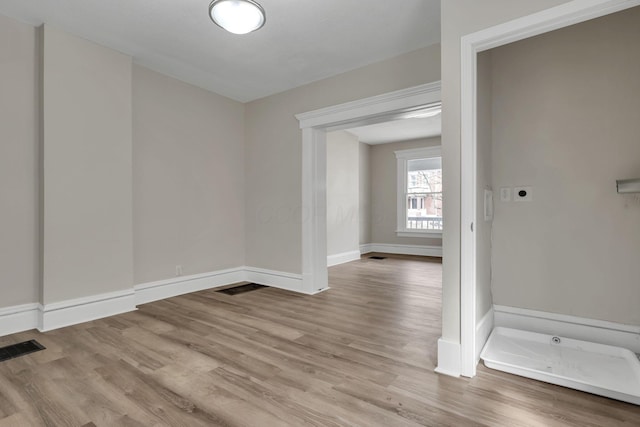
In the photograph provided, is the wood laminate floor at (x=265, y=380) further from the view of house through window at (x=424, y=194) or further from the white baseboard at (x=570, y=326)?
the view of house through window at (x=424, y=194)

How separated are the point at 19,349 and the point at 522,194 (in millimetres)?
4234

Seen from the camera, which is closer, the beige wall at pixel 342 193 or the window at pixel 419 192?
the beige wall at pixel 342 193

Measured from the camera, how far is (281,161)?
4426 millimetres

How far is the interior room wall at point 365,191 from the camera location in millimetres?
7898

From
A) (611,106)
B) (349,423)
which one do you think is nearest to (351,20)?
(611,106)

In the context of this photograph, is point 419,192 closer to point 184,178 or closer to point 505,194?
point 505,194

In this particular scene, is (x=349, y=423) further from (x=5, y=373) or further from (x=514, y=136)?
(x=514, y=136)

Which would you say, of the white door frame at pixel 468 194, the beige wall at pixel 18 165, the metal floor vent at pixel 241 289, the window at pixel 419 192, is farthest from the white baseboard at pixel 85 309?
the window at pixel 419 192

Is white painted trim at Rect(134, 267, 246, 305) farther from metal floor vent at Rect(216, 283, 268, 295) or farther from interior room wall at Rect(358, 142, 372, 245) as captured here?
interior room wall at Rect(358, 142, 372, 245)

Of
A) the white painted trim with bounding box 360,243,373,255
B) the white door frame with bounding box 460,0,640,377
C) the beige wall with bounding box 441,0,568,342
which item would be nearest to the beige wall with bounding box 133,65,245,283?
the beige wall with bounding box 441,0,568,342

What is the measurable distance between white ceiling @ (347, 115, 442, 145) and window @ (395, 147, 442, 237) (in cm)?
45

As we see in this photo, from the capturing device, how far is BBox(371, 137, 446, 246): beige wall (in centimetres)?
789

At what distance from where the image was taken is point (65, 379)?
2002 millimetres

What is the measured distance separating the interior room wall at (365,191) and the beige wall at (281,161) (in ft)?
12.0
